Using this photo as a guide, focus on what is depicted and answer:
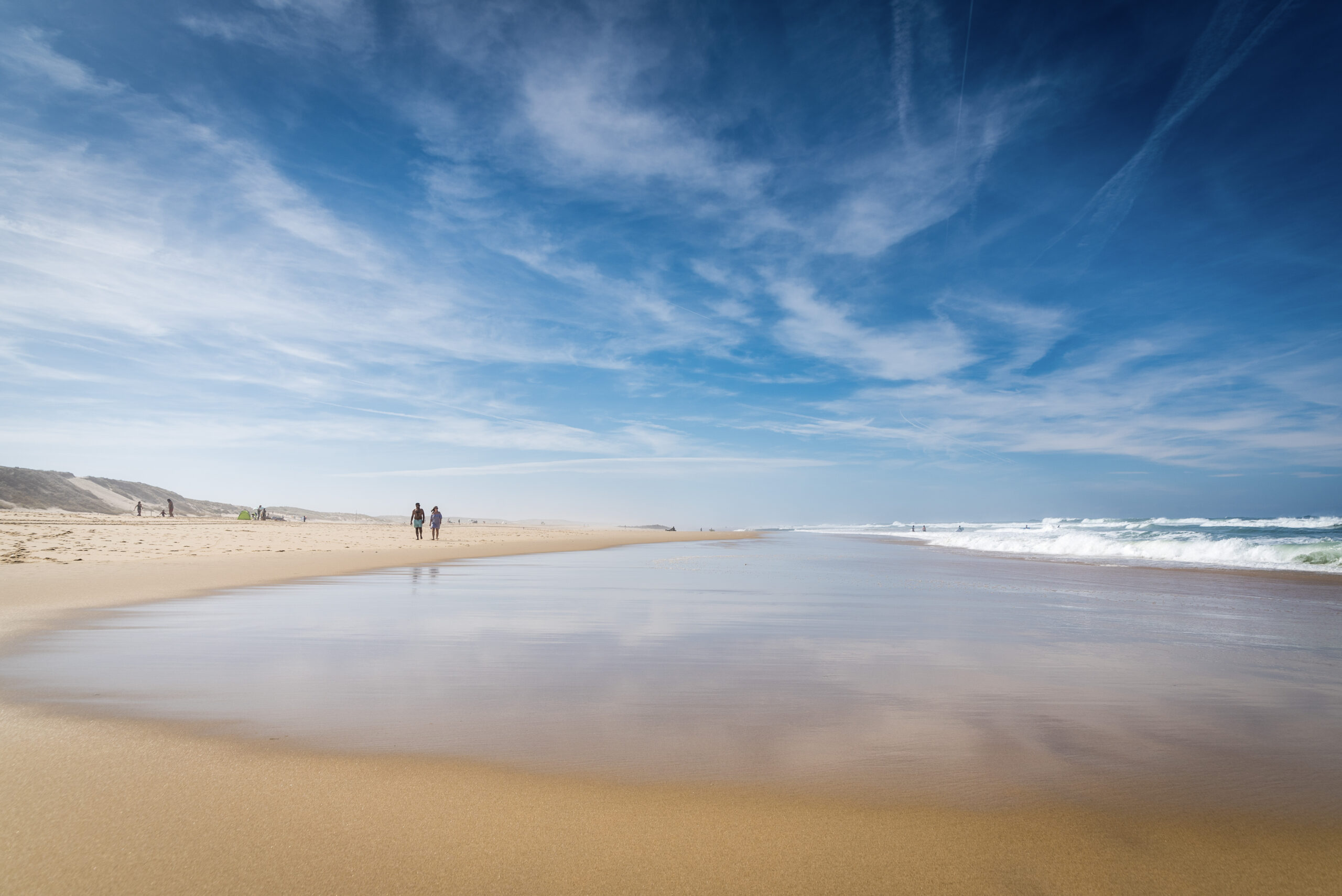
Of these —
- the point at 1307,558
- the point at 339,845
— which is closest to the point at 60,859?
the point at 339,845

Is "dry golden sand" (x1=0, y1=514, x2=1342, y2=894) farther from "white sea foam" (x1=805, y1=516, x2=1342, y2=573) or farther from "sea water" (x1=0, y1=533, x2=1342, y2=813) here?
"white sea foam" (x1=805, y1=516, x2=1342, y2=573)

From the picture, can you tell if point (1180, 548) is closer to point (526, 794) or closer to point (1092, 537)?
point (1092, 537)

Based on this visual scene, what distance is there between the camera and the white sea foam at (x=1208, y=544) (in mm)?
16844

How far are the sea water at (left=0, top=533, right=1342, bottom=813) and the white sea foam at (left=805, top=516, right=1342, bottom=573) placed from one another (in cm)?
1087

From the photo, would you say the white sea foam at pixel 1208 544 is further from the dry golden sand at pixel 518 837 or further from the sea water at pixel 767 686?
the dry golden sand at pixel 518 837

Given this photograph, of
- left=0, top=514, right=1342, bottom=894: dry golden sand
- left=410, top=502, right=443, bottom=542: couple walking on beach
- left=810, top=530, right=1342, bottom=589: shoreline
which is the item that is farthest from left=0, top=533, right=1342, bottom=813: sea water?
left=410, top=502, right=443, bottom=542: couple walking on beach

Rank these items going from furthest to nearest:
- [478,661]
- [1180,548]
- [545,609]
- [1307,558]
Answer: [1180,548] → [1307,558] → [545,609] → [478,661]

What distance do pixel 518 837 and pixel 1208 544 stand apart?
2513cm

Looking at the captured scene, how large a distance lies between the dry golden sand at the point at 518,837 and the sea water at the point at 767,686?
223 millimetres

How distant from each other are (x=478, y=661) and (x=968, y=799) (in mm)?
3625

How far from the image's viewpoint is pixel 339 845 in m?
2.19

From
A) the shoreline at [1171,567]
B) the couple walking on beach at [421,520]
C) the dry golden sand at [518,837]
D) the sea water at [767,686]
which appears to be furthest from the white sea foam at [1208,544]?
the couple walking on beach at [421,520]

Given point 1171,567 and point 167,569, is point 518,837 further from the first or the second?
point 1171,567

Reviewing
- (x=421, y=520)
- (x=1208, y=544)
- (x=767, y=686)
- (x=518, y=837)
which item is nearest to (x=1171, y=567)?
(x=1208, y=544)
